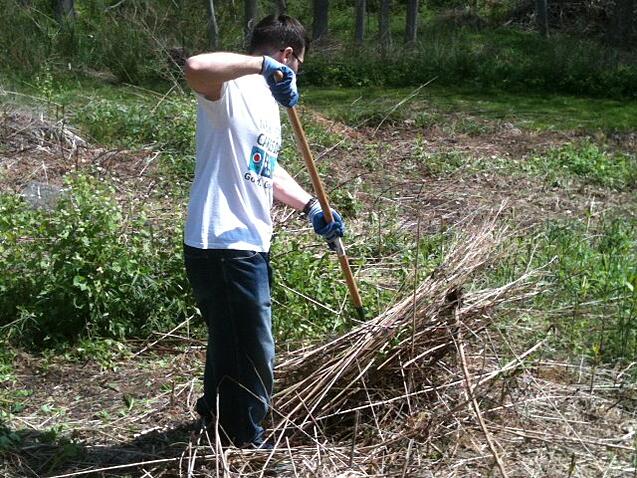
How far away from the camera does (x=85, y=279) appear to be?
5078 mm

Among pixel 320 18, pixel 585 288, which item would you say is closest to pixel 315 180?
pixel 585 288

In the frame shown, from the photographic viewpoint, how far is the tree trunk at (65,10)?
1369 centimetres

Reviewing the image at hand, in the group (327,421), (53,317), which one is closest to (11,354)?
Result: (53,317)

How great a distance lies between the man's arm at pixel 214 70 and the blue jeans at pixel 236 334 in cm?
60

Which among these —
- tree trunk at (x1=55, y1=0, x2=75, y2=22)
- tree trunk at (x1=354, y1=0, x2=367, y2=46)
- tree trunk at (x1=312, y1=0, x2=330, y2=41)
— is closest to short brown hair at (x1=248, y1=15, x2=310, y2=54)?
tree trunk at (x1=55, y1=0, x2=75, y2=22)

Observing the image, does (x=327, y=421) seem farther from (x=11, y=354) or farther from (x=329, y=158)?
(x=329, y=158)

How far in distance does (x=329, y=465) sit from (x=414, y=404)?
54 centimetres

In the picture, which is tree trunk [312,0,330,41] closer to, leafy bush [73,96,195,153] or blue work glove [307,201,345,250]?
leafy bush [73,96,195,153]

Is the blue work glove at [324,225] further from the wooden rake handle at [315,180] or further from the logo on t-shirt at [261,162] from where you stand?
the logo on t-shirt at [261,162]

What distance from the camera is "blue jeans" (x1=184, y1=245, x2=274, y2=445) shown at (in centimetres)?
353

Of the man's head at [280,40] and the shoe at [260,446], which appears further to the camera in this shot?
the shoe at [260,446]

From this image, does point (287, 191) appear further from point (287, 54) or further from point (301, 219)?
point (301, 219)

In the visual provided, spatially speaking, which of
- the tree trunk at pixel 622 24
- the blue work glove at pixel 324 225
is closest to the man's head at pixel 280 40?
the blue work glove at pixel 324 225

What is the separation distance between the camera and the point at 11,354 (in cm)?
494
